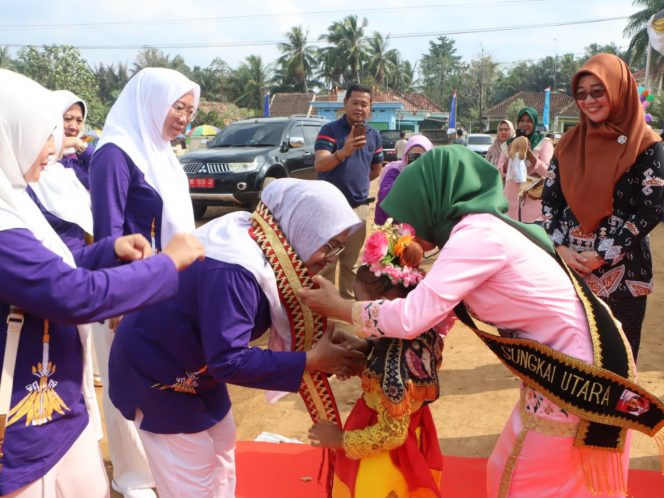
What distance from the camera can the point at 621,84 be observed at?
2.69 meters

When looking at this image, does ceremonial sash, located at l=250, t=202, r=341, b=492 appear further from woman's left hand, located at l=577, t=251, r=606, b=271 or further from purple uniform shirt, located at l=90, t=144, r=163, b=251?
woman's left hand, located at l=577, t=251, r=606, b=271

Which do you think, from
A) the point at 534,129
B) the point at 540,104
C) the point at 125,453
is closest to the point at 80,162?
the point at 125,453

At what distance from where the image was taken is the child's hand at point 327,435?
6.24 ft

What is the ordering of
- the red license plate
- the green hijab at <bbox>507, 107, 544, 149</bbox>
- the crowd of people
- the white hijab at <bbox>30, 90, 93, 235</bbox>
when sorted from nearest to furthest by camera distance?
the crowd of people < the white hijab at <bbox>30, 90, 93, 235</bbox> < the green hijab at <bbox>507, 107, 544, 149</bbox> < the red license plate

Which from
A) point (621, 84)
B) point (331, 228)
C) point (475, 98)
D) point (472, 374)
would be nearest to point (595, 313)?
point (331, 228)

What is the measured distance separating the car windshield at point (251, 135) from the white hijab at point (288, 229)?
934 cm

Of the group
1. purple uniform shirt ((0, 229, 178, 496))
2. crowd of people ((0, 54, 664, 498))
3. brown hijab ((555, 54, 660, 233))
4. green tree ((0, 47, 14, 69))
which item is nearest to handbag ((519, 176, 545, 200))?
brown hijab ((555, 54, 660, 233))

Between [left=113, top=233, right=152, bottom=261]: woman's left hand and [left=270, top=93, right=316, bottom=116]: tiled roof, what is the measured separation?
44.2 metres

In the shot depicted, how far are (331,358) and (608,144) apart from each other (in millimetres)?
1830

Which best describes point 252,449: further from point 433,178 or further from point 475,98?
point 475,98

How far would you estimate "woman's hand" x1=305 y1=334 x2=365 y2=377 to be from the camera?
1814 mm

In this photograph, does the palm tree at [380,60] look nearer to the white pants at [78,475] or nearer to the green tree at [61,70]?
the green tree at [61,70]

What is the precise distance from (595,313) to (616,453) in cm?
43

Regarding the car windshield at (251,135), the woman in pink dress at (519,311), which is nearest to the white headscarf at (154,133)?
the woman in pink dress at (519,311)
